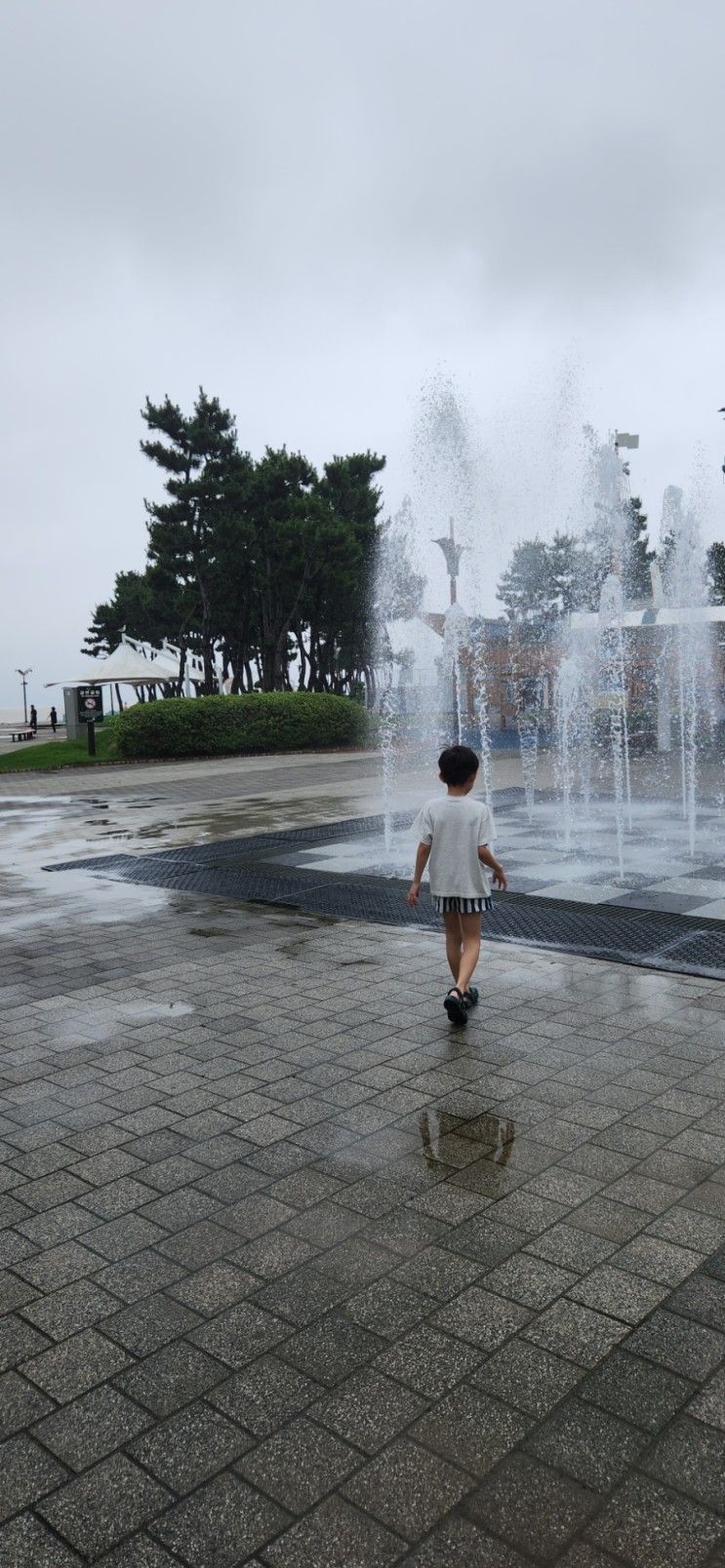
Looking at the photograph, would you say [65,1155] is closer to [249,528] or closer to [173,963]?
[173,963]

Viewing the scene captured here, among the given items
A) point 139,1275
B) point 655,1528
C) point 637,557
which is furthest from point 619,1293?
point 637,557

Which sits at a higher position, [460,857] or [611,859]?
[460,857]

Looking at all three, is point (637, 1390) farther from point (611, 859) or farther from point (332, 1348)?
point (611, 859)

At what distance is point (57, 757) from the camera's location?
28.2 m

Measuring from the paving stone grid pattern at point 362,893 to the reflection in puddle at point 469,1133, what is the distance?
248cm

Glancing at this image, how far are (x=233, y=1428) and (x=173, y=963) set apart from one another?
4.47 m

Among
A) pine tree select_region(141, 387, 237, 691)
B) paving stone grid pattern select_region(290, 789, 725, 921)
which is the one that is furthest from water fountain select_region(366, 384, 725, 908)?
pine tree select_region(141, 387, 237, 691)

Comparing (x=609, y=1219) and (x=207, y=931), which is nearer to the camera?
(x=609, y=1219)

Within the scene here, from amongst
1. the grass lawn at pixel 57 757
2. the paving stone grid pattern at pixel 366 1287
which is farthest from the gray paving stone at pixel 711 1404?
the grass lawn at pixel 57 757

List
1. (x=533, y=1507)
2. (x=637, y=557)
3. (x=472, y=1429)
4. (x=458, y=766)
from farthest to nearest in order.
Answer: (x=637, y=557)
(x=458, y=766)
(x=472, y=1429)
(x=533, y=1507)

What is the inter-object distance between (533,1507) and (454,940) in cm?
333

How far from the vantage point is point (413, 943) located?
718cm

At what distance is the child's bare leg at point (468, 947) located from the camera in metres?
5.38

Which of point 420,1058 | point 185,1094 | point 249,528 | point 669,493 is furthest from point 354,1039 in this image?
point 249,528
